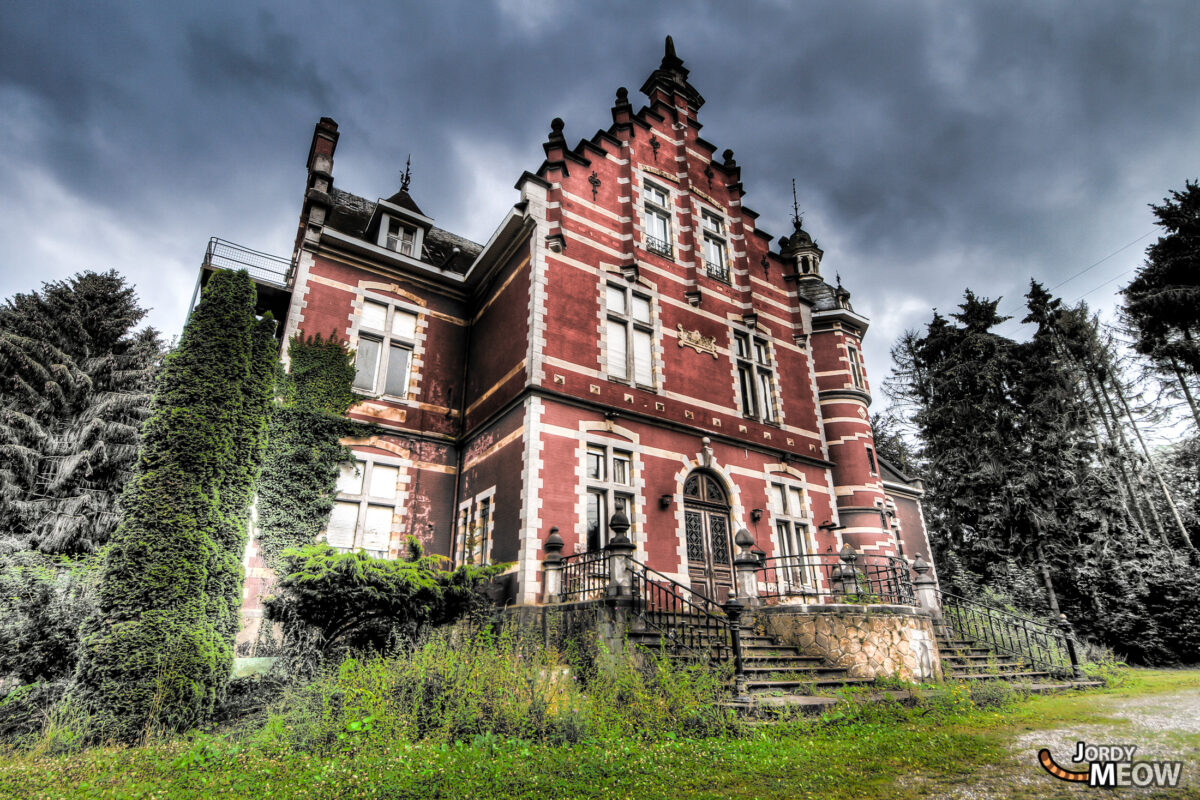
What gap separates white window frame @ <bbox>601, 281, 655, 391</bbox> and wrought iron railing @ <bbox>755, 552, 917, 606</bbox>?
223 inches

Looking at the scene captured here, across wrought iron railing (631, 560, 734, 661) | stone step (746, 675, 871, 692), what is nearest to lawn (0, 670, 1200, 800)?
stone step (746, 675, 871, 692)

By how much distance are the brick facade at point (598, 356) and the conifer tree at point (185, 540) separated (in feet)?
13.9

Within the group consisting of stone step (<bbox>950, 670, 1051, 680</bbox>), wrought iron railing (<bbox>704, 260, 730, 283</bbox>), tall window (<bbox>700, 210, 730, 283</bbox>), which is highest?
tall window (<bbox>700, 210, 730, 283</bbox>)

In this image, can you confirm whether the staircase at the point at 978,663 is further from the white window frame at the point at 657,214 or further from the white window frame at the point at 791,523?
the white window frame at the point at 657,214

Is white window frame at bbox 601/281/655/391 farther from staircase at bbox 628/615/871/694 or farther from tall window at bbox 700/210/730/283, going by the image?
staircase at bbox 628/615/871/694

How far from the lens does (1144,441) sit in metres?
→ 22.5

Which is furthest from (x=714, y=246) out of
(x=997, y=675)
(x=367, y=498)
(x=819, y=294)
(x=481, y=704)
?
(x=481, y=704)

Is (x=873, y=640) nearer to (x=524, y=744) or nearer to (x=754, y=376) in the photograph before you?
(x=524, y=744)

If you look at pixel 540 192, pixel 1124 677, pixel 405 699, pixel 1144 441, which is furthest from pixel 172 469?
pixel 1144 441

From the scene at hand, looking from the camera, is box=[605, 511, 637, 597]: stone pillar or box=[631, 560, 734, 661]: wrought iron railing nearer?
box=[631, 560, 734, 661]: wrought iron railing

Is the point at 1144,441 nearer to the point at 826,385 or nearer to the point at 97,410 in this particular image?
the point at 826,385

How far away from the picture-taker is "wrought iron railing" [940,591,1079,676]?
12766 millimetres

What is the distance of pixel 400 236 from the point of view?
58.0 ft

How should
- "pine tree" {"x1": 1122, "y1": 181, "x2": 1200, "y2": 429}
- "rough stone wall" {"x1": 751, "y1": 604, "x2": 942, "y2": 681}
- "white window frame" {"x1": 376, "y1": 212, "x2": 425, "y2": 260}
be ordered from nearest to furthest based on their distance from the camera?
1. "rough stone wall" {"x1": 751, "y1": 604, "x2": 942, "y2": 681}
2. "white window frame" {"x1": 376, "y1": 212, "x2": 425, "y2": 260}
3. "pine tree" {"x1": 1122, "y1": 181, "x2": 1200, "y2": 429}
